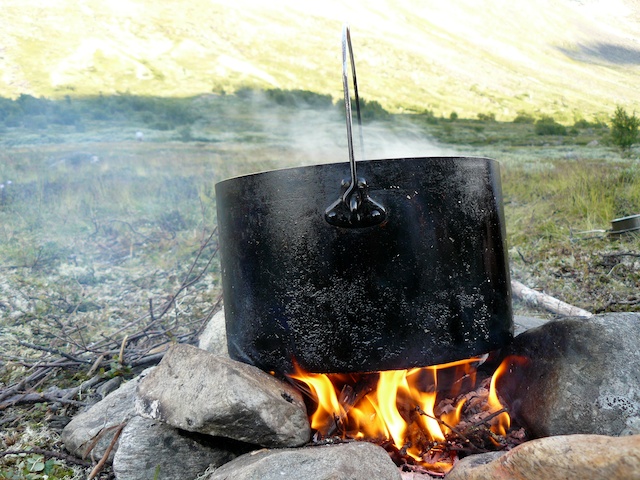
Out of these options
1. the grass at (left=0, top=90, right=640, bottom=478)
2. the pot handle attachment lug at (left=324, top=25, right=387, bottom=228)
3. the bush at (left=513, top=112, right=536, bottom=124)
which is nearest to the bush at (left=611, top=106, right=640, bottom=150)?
the grass at (left=0, top=90, right=640, bottom=478)

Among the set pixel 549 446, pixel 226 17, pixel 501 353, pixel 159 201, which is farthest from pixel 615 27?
pixel 226 17

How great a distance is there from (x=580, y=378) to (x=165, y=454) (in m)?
1.58

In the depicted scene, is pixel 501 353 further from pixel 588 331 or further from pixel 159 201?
pixel 159 201

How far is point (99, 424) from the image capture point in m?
2.14

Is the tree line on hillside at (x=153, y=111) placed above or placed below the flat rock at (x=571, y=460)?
above

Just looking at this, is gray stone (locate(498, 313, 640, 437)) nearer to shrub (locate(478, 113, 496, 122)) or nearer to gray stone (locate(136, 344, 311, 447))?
gray stone (locate(136, 344, 311, 447))

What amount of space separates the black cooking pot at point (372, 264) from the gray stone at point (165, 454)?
0.46m

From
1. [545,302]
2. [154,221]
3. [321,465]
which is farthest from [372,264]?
[154,221]

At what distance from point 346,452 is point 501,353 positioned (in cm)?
98

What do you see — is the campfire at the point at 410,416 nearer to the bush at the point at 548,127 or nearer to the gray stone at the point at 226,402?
the gray stone at the point at 226,402

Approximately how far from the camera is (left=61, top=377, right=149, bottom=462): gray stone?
2049mm

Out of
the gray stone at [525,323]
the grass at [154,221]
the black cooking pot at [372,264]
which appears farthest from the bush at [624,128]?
the black cooking pot at [372,264]

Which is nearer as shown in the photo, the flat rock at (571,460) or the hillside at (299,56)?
the flat rock at (571,460)

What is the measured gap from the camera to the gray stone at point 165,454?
1799mm
